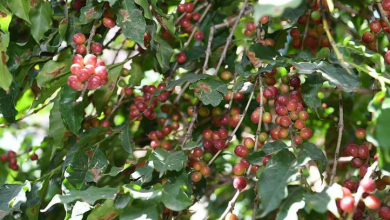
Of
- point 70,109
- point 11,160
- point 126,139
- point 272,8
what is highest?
point 272,8

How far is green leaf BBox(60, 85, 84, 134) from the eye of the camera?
1.11 metres

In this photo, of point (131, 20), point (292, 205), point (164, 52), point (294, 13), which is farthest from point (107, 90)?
point (292, 205)

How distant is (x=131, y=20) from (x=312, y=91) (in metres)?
0.42

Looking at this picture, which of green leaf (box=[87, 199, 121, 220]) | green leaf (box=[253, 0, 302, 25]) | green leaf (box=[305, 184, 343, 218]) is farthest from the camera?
green leaf (box=[87, 199, 121, 220])

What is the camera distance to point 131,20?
1035mm

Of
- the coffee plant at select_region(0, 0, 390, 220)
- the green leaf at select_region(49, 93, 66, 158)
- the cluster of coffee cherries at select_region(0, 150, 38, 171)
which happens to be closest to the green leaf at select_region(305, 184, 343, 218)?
the coffee plant at select_region(0, 0, 390, 220)

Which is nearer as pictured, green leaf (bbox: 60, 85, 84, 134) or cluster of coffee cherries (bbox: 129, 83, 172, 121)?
green leaf (bbox: 60, 85, 84, 134)

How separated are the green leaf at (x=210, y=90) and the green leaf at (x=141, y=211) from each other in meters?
0.29

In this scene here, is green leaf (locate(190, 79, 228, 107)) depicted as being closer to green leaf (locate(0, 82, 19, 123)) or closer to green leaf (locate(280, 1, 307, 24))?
green leaf (locate(280, 1, 307, 24))

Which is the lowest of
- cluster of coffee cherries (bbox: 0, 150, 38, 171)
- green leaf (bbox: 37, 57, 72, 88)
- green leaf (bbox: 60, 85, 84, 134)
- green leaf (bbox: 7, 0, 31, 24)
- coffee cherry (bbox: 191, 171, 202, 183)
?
cluster of coffee cherries (bbox: 0, 150, 38, 171)

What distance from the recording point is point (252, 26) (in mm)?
1401

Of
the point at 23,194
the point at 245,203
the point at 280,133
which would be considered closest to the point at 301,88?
the point at 280,133

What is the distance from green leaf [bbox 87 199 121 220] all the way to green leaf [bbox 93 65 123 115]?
452mm

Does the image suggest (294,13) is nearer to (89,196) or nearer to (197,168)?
(197,168)
